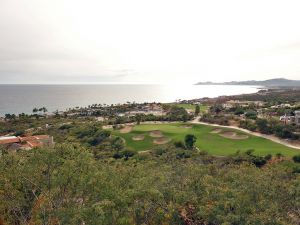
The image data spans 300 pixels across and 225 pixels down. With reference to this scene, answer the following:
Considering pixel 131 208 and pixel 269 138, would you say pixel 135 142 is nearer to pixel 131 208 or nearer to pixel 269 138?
pixel 269 138

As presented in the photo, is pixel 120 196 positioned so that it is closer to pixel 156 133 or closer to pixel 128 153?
pixel 128 153

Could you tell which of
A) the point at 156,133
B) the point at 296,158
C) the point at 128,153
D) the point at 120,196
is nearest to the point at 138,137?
the point at 156,133

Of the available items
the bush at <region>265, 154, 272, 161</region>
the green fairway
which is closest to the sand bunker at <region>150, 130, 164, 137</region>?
the green fairway

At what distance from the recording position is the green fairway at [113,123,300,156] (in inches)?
2159

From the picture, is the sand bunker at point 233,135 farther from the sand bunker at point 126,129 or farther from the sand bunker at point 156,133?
the sand bunker at point 126,129

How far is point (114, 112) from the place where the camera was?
393ft

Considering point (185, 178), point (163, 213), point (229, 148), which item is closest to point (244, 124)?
point (229, 148)

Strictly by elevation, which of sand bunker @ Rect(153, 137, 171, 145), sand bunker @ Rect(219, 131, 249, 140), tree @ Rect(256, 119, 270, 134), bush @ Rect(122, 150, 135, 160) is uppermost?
tree @ Rect(256, 119, 270, 134)

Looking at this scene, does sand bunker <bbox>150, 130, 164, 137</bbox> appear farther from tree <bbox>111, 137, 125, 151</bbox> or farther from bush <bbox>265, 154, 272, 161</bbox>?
bush <bbox>265, 154, 272, 161</bbox>

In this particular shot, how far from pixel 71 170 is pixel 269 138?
51141 millimetres

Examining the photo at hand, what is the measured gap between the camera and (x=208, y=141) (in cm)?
6412

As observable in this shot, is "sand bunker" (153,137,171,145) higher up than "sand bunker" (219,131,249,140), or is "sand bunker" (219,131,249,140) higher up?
"sand bunker" (219,131,249,140)

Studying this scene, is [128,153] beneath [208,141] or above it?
above

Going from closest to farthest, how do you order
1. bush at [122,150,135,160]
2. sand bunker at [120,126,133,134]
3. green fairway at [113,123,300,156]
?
1. bush at [122,150,135,160]
2. green fairway at [113,123,300,156]
3. sand bunker at [120,126,133,134]
